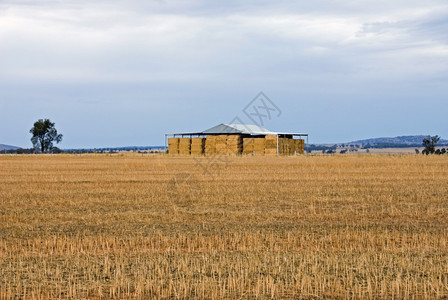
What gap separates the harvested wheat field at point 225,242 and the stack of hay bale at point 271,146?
118 ft

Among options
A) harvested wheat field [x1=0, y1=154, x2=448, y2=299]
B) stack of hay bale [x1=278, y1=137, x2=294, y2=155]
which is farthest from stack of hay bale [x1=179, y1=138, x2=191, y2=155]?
harvested wheat field [x1=0, y1=154, x2=448, y2=299]

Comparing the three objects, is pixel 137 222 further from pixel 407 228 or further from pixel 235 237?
pixel 407 228

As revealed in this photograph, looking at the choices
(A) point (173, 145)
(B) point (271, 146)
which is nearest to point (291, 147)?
(B) point (271, 146)

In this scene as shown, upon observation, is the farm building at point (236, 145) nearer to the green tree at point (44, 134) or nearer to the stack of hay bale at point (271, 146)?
the stack of hay bale at point (271, 146)

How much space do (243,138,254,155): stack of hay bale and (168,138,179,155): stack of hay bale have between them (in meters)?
8.87

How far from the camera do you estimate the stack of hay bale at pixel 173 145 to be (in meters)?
69.4

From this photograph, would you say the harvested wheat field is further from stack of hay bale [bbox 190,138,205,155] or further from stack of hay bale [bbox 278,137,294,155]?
stack of hay bale [bbox 190,138,205,155]

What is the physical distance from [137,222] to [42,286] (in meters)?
7.45

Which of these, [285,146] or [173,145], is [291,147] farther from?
[173,145]

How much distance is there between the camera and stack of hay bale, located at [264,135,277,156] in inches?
2472

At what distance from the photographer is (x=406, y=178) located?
31.3 m

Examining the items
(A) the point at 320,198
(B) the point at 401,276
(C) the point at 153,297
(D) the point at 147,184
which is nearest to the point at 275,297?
(C) the point at 153,297

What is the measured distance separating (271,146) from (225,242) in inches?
1953

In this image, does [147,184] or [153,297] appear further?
[147,184]
